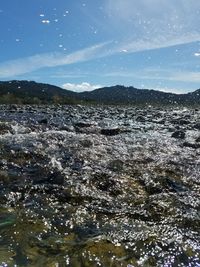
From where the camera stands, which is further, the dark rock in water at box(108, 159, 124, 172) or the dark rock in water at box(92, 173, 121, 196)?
the dark rock in water at box(108, 159, 124, 172)

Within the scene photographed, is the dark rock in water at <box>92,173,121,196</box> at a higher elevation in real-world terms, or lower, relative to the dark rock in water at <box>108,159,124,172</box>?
lower

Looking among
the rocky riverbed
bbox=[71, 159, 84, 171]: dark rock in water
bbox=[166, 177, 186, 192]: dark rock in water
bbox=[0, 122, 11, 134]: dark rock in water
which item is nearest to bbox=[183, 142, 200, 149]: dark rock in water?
the rocky riverbed

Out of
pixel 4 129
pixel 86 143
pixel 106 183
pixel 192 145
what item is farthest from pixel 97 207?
pixel 4 129

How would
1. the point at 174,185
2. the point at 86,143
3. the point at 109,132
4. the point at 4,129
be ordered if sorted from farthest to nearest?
the point at 109,132
the point at 4,129
the point at 86,143
the point at 174,185

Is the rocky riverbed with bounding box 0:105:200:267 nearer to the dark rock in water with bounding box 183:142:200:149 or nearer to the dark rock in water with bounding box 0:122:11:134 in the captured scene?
the dark rock in water with bounding box 183:142:200:149

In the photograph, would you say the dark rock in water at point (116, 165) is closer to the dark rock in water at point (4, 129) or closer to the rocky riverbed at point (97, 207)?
the rocky riverbed at point (97, 207)

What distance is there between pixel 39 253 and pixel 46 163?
5047mm

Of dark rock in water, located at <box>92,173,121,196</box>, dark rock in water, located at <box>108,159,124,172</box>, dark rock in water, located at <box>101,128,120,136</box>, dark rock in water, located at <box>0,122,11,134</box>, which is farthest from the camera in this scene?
dark rock in water, located at <box>101,128,120,136</box>

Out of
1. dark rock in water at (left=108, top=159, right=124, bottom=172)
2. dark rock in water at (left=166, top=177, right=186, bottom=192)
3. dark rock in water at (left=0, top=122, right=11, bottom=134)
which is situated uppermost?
dark rock in water at (left=0, top=122, right=11, bottom=134)

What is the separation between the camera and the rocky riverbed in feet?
15.0

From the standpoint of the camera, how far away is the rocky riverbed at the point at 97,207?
4.59m

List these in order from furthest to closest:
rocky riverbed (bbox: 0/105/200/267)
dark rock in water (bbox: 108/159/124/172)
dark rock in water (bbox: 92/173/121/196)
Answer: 1. dark rock in water (bbox: 108/159/124/172)
2. dark rock in water (bbox: 92/173/121/196)
3. rocky riverbed (bbox: 0/105/200/267)

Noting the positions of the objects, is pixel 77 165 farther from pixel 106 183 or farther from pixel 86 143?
pixel 86 143

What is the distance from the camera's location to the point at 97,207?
632 centimetres
